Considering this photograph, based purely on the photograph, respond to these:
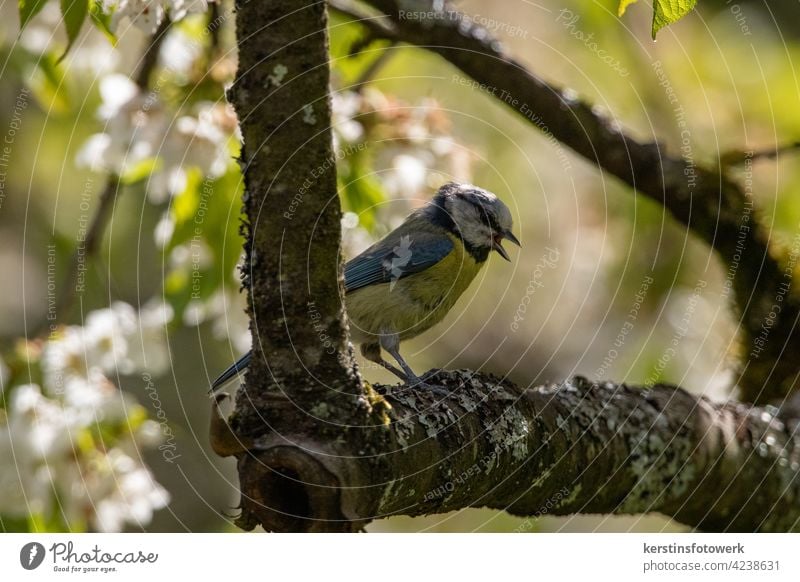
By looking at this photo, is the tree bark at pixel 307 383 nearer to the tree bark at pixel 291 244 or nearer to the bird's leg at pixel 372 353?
the tree bark at pixel 291 244

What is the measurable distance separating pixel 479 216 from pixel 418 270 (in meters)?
0.28

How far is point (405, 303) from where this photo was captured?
2648 millimetres

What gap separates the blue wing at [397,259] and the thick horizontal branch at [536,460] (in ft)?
2.20

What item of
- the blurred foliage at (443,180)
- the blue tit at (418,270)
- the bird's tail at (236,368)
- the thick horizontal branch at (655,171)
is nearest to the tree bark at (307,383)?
the bird's tail at (236,368)

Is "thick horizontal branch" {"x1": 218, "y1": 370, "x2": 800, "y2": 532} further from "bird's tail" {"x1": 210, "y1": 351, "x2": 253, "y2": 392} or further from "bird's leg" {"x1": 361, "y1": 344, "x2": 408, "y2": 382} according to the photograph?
"bird's leg" {"x1": 361, "y1": 344, "x2": 408, "y2": 382}

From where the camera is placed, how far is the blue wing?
2668mm

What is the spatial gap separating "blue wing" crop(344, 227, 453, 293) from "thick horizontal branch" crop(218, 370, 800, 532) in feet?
2.20

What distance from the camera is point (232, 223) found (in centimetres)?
253

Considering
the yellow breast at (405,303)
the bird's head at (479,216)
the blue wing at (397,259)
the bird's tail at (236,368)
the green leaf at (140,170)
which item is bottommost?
the bird's tail at (236,368)

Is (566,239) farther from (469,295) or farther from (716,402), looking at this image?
(716,402)

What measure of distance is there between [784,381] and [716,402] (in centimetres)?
41

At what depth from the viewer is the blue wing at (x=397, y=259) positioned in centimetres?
267

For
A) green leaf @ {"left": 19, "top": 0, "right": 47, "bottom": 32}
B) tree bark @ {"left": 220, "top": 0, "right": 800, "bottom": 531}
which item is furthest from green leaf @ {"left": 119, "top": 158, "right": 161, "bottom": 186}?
tree bark @ {"left": 220, "top": 0, "right": 800, "bottom": 531}

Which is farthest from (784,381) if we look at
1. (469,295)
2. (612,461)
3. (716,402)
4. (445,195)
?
(469,295)
